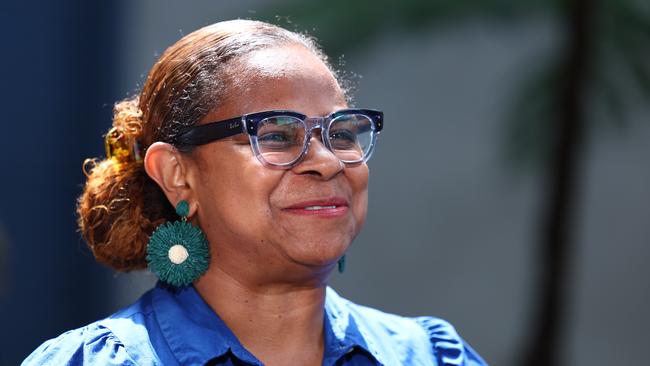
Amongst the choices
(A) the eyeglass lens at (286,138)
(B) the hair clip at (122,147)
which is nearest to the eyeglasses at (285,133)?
(A) the eyeglass lens at (286,138)

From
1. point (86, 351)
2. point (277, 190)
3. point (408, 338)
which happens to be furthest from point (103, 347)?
point (408, 338)

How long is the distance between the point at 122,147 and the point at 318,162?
21.7 inches

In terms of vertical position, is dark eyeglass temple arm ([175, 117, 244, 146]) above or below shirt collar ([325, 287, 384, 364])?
above

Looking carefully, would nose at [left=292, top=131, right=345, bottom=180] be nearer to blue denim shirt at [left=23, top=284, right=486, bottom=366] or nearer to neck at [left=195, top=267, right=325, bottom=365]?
neck at [left=195, top=267, right=325, bottom=365]

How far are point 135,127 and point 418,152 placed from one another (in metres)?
3.87

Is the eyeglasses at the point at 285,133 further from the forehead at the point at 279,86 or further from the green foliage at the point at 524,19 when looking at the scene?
the green foliage at the point at 524,19

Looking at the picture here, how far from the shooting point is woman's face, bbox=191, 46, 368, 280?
2.22m

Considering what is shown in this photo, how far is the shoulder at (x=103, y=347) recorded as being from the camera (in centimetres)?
214

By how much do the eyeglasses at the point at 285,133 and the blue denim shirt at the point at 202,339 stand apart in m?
0.36

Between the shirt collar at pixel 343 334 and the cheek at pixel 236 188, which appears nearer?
the cheek at pixel 236 188

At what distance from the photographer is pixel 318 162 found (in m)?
2.22

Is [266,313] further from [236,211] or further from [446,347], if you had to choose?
[446,347]

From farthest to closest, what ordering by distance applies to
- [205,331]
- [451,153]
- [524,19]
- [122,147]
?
[451,153] → [524,19] → [122,147] → [205,331]

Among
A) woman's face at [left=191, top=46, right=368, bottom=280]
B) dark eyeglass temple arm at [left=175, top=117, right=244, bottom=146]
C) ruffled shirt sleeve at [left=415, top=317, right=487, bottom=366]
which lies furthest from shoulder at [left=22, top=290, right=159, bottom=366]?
ruffled shirt sleeve at [left=415, top=317, right=487, bottom=366]
